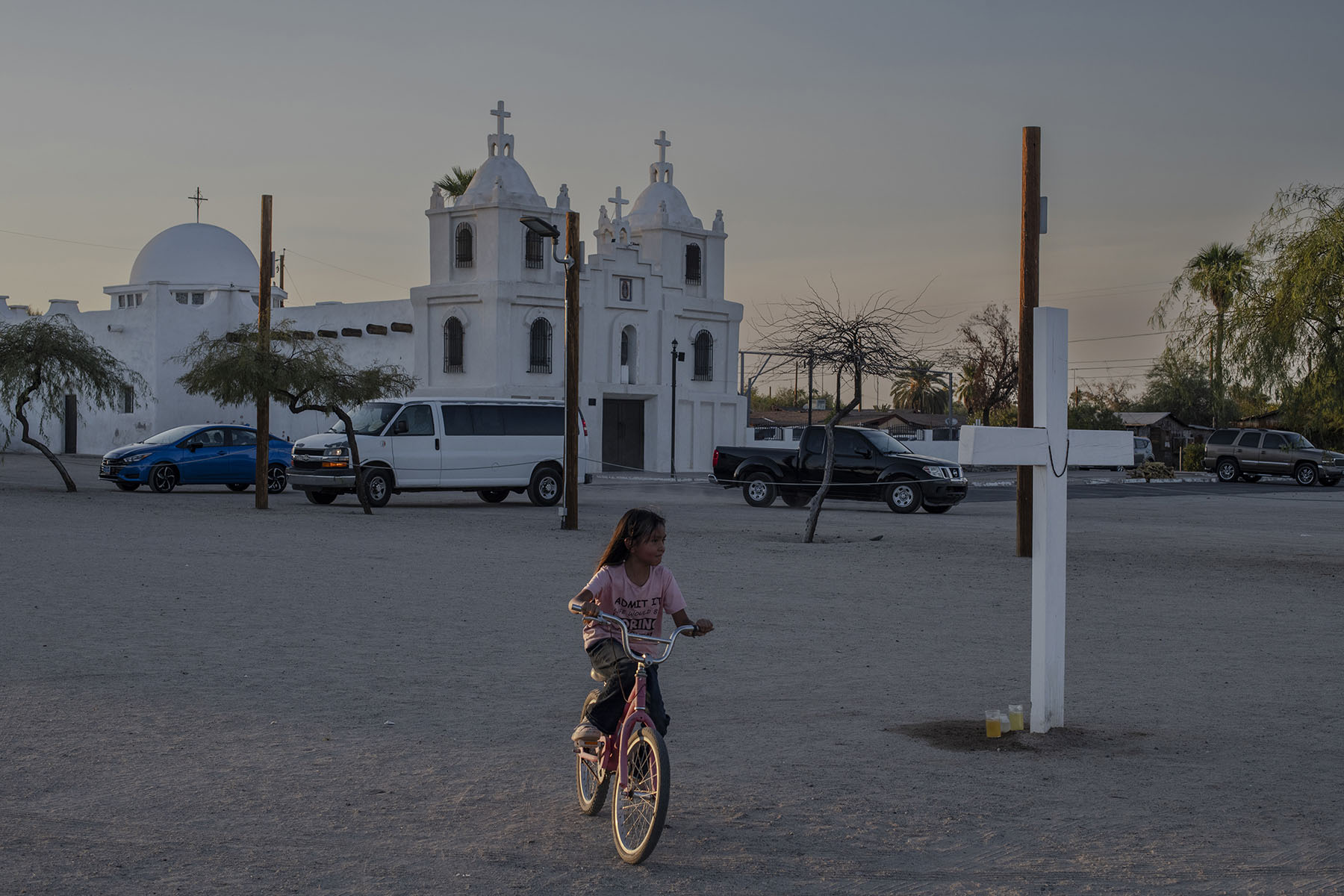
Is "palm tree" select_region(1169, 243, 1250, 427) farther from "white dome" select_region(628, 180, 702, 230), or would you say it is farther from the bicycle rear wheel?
"white dome" select_region(628, 180, 702, 230)

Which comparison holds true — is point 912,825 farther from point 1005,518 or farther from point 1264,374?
point 1005,518

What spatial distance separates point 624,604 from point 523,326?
137 feet

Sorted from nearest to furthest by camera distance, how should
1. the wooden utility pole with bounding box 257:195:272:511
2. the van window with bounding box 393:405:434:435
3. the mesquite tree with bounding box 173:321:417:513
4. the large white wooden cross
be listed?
1. the large white wooden cross
2. the wooden utility pole with bounding box 257:195:272:511
3. the mesquite tree with bounding box 173:321:417:513
4. the van window with bounding box 393:405:434:435

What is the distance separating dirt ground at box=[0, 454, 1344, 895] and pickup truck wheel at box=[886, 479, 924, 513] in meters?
10.8

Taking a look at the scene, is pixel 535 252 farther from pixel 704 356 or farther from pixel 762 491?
pixel 762 491

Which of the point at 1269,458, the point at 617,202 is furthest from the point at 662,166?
the point at 1269,458

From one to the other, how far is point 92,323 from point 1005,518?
122ft

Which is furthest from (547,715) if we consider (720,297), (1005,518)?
(720,297)

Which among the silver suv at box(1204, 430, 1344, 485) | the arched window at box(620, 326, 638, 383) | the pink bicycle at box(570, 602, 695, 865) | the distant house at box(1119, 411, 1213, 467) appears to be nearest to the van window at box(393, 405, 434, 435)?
the pink bicycle at box(570, 602, 695, 865)

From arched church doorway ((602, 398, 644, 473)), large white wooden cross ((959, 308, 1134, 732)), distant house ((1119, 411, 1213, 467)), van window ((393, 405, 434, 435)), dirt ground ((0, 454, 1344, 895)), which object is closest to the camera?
dirt ground ((0, 454, 1344, 895))

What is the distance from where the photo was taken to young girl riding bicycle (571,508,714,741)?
5652mm

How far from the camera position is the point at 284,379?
2483 cm

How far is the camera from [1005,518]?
2595 centimetres

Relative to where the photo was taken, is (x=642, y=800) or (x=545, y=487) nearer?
(x=642, y=800)
